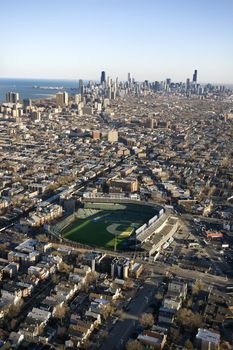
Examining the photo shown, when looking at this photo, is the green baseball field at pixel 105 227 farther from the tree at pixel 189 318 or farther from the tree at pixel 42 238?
the tree at pixel 189 318

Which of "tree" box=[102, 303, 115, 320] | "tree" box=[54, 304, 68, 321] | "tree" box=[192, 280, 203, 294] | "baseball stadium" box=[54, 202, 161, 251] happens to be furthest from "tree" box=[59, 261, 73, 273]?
"tree" box=[192, 280, 203, 294]

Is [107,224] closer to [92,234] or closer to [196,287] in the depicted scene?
[92,234]

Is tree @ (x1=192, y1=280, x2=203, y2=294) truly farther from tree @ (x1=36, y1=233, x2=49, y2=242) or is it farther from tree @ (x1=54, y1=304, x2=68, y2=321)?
tree @ (x1=36, y1=233, x2=49, y2=242)

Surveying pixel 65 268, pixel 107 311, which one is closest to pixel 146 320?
pixel 107 311

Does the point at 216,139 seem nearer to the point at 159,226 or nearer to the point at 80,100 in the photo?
the point at 159,226

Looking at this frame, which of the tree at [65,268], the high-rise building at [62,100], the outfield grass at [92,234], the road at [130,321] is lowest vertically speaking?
the road at [130,321]

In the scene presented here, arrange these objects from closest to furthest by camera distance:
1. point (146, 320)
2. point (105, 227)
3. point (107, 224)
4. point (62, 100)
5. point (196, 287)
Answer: point (146, 320) → point (196, 287) → point (105, 227) → point (107, 224) → point (62, 100)

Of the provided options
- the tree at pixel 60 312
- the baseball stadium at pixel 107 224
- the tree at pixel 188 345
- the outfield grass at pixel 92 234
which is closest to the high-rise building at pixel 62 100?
the baseball stadium at pixel 107 224
